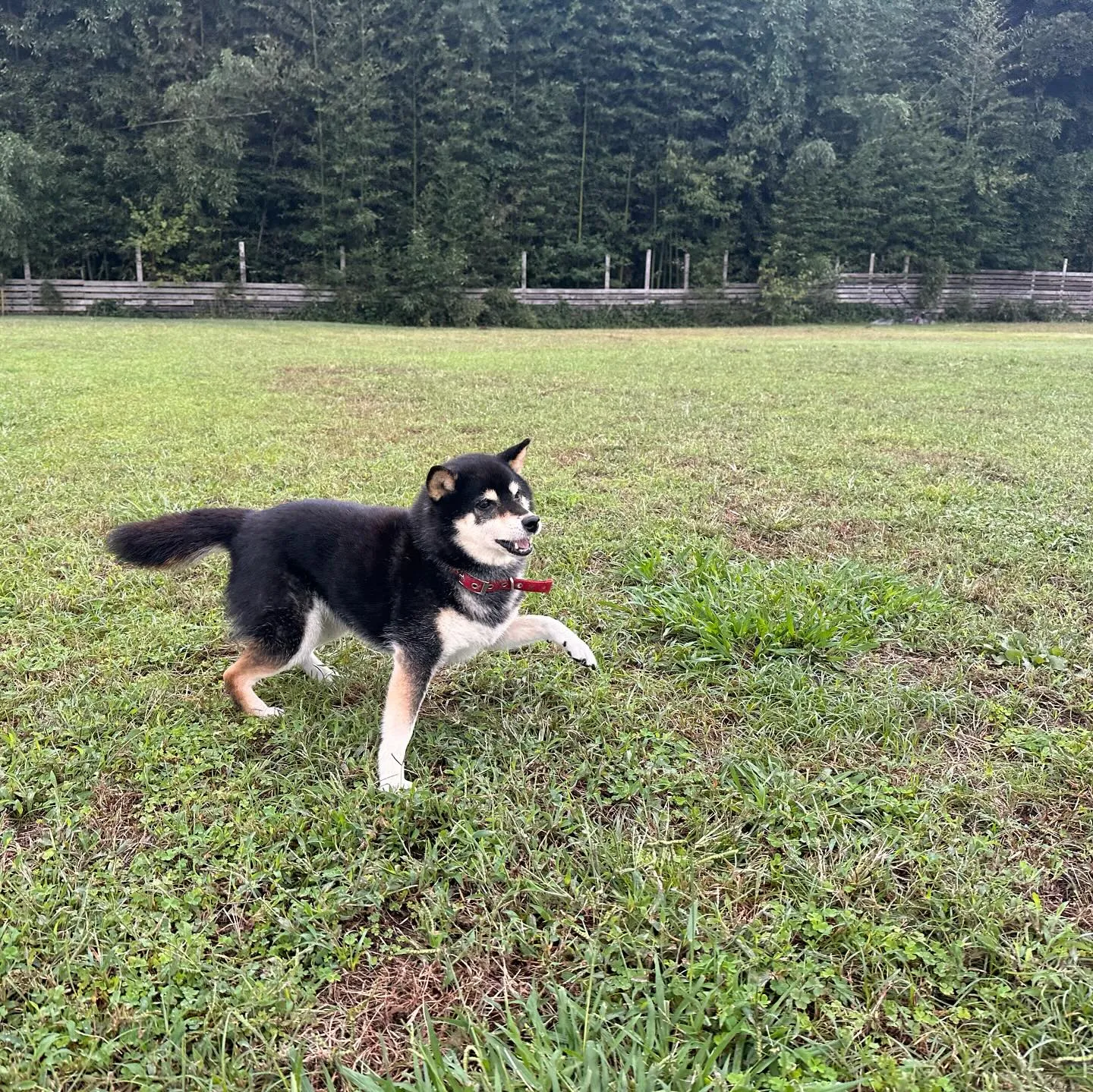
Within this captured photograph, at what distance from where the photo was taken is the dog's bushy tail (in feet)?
7.20

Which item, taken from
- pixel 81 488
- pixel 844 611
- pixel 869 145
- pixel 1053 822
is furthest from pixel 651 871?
pixel 869 145

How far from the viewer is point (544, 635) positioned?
2.26 m

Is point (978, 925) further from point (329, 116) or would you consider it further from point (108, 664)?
point (329, 116)

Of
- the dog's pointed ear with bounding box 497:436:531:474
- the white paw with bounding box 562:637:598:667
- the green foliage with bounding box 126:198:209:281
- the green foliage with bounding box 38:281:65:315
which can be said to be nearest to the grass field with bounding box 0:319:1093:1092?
the white paw with bounding box 562:637:598:667

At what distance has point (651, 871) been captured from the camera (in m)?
1.60

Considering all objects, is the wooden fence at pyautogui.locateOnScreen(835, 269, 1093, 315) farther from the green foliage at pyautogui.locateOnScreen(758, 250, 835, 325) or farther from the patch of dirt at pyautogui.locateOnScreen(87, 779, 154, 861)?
the patch of dirt at pyautogui.locateOnScreen(87, 779, 154, 861)

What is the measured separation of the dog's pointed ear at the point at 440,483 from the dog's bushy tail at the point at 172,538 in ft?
2.01

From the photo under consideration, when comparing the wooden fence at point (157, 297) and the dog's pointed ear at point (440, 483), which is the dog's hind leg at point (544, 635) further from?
the wooden fence at point (157, 297)

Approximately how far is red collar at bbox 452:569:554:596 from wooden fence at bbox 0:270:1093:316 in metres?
21.9

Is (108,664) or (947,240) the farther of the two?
(947,240)

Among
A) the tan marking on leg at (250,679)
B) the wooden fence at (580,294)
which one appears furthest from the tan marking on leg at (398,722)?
the wooden fence at (580,294)

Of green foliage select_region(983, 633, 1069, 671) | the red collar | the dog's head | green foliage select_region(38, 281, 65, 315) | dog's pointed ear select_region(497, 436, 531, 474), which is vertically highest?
green foliage select_region(38, 281, 65, 315)

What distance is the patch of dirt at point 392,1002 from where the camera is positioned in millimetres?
1247

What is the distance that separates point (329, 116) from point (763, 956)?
24937 millimetres
